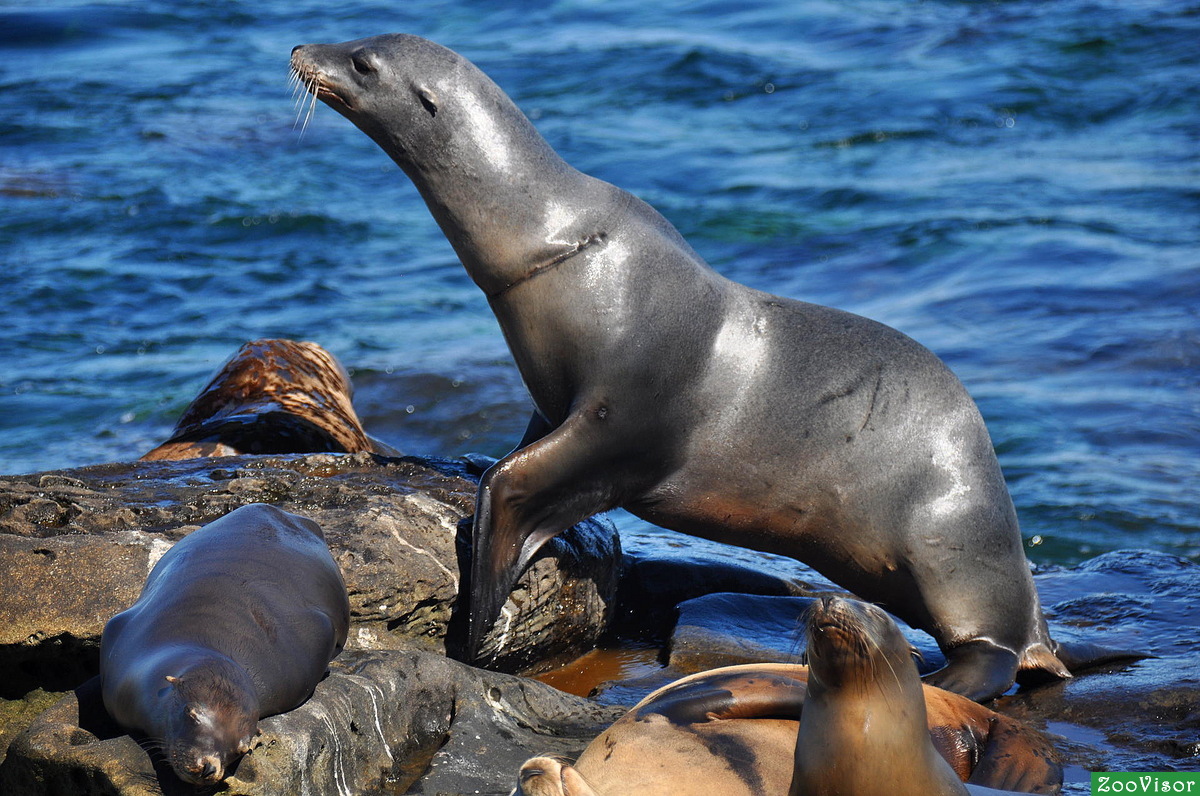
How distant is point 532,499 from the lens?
16.6 feet

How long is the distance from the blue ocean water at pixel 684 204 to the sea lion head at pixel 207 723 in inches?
189

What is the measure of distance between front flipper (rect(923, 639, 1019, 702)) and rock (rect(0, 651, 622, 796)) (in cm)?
143

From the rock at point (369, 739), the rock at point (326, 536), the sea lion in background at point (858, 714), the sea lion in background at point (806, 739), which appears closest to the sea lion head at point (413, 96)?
the rock at point (326, 536)

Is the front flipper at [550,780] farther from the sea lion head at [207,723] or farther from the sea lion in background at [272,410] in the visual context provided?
the sea lion in background at [272,410]

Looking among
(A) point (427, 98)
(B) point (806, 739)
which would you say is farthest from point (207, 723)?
(A) point (427, 98)

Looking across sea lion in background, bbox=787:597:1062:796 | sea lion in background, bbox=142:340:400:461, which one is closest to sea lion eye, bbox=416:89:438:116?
sea lion in background, bbox=142:340:400:461

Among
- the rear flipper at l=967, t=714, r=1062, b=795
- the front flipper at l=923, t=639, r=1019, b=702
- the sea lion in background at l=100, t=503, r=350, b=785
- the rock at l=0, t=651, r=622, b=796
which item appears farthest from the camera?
the front flipper at l=923, t=639, r=1019, b=702

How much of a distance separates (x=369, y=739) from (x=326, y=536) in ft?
3.34

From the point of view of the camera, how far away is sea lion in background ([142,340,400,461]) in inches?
265

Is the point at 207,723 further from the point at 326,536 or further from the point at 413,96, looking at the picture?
the point at 413,96

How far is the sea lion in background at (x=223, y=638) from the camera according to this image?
11.1ft

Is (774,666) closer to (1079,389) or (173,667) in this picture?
(173,667)

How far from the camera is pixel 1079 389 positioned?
1081cm

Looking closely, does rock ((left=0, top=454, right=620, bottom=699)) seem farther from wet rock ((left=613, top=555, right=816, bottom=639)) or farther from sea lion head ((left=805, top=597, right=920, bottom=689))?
sea lion head ((left=805, top=597, right=920, bottom=689))
